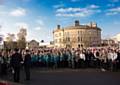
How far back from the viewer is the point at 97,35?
191375mm

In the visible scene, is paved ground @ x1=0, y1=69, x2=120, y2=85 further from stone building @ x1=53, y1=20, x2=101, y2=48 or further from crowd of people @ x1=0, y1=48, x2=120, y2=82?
stone building @ x1=53, y1=20, x2=101, y2=48

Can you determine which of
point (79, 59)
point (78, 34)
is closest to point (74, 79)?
point (79, 59)

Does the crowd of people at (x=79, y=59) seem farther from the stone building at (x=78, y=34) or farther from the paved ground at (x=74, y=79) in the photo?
the stone building at (x=78, y=34)

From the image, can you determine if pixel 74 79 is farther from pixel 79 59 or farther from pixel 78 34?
pixel 78 34

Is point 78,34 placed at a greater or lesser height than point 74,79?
greater

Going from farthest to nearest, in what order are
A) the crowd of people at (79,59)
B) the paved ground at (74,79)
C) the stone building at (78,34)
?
1. the stone building at (78,34)
2. the crowd of people at (79,59)
3. the paved ground at (74,79)

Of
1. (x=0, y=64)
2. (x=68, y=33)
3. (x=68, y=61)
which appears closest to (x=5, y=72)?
(x=0, y=64)

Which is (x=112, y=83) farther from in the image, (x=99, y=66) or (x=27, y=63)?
(x=99, y=66)

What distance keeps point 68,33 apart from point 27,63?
16928 cm

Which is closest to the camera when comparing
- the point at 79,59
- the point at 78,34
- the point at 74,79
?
the point at 74,79

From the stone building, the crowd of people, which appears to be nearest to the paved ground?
the crowd of people

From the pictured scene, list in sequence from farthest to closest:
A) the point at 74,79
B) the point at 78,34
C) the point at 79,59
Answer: the point at 78,34 < the point at 79,59 < the point at 74,79

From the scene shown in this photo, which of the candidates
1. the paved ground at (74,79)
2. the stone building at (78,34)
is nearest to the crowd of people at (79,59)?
the paved ground at (74,79)

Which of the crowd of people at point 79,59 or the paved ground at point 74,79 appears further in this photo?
the crowd of people at point 79,59
